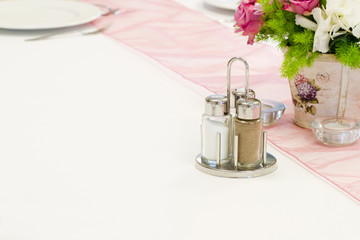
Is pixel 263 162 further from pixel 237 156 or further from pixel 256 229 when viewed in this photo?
pixel 256 229

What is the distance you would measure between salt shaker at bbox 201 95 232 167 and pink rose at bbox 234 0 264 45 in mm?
181

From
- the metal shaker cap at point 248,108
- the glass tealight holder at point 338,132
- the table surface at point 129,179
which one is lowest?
the table surface at point 129,179

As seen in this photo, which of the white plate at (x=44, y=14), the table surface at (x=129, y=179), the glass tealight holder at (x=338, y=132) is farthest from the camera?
the white plate at (x=44, y=14)

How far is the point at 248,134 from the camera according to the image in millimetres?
886

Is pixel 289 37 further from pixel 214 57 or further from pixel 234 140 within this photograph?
pixel 214 57

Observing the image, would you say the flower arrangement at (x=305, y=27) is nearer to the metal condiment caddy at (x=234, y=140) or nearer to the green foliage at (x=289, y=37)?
the green foliage at (x=289, y=37)

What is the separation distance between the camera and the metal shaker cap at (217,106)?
880 mm

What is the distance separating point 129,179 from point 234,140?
6.1 inches

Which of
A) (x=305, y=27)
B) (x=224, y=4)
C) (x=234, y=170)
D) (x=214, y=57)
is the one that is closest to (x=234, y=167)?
(x=234, y=170)

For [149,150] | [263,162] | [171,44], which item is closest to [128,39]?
[171,44]

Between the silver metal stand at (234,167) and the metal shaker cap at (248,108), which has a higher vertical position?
the metal shaker cap at (248,108)

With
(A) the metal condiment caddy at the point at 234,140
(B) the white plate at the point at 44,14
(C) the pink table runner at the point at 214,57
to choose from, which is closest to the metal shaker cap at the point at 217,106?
(A) the metal condiment caddy at the point at 234,140

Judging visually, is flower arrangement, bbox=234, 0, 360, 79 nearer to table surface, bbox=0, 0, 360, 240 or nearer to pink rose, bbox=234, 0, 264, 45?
pink rose, bbox=234, 0, 264, 45

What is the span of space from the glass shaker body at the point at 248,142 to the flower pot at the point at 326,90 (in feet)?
0.56
